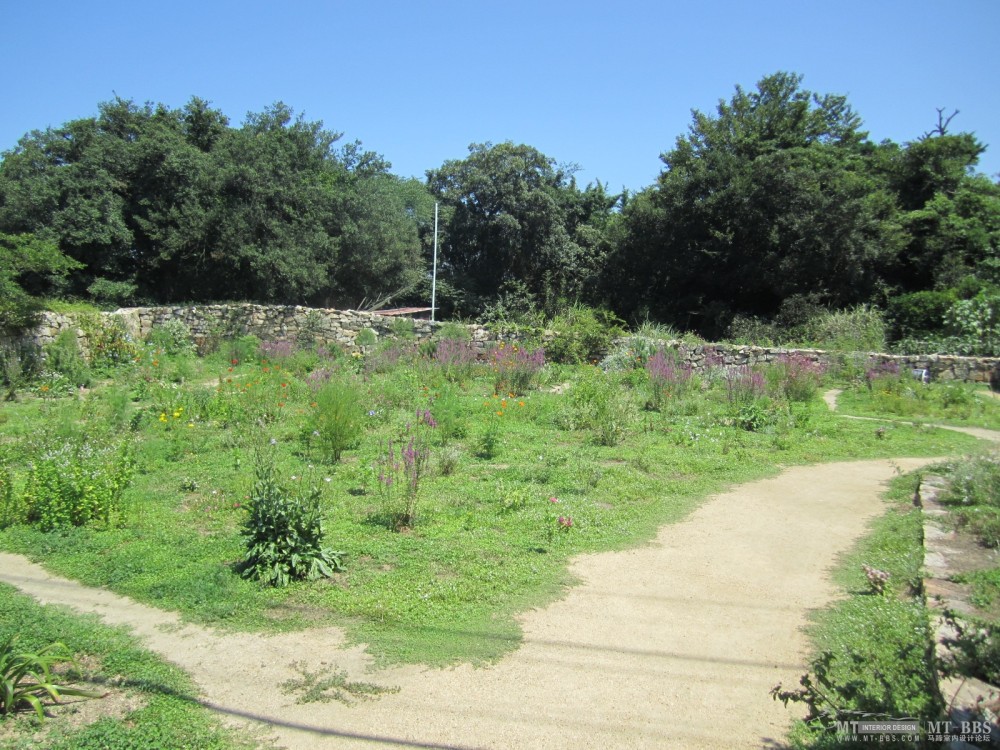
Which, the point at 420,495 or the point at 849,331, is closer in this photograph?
the point at 420,495

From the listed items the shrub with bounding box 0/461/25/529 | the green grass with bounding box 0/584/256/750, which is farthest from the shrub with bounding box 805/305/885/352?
the green grass with bounding box 0/584/256/750

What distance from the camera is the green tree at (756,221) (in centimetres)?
2200

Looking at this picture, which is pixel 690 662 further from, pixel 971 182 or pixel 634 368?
pixel 971 182

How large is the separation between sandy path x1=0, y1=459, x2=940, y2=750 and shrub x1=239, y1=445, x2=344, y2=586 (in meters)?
0.68

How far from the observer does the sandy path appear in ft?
11.0

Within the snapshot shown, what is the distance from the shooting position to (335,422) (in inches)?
309

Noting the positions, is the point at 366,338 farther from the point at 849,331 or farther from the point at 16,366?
the point at 849,331

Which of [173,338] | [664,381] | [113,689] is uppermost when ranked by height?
[173,338]

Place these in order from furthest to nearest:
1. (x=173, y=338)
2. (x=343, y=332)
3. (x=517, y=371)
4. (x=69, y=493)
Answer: (x=343, y=332)
(x=173, y=338)
(x=517, y=371)
(x=69, y=493)

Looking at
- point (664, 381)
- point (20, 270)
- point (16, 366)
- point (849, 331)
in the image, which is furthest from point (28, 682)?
point (849, 331)

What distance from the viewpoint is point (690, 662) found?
157 inches

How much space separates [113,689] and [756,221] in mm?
23186

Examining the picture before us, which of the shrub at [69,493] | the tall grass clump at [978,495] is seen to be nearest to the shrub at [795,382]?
the tall grass clump at [978,495]

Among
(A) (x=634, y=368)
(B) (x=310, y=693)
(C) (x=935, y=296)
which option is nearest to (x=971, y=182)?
(C) (x=935, y=296)
